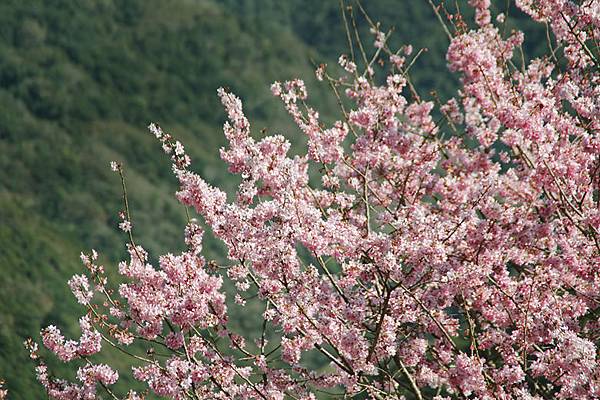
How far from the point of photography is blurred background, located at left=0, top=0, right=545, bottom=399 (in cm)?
3309

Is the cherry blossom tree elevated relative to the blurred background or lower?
lower

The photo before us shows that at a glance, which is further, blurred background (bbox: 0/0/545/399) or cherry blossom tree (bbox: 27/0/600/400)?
blurred background (bbox: 0/0/545/399)

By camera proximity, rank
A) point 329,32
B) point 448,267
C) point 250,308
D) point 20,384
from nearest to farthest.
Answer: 1. point 448,267
2. point 20,384
3. point 250,308
4. point 329,32

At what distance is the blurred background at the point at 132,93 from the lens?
33.1m

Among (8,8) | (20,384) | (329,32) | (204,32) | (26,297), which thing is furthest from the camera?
(329,32)

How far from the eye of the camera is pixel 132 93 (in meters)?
50.7

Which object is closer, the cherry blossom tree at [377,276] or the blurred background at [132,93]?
the cherry blossom tree at [377,276]

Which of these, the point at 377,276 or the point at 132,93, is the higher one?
the point at 132,93

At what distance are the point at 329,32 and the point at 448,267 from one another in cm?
5922

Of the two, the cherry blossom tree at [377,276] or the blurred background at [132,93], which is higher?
the blurred background at [132,93]

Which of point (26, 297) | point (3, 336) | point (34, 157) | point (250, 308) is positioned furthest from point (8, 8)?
point (3, 336)

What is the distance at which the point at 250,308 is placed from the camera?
27156 mm

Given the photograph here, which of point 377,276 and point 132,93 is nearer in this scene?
point 377,276

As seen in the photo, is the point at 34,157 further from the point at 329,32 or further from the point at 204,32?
the point at 329,32
